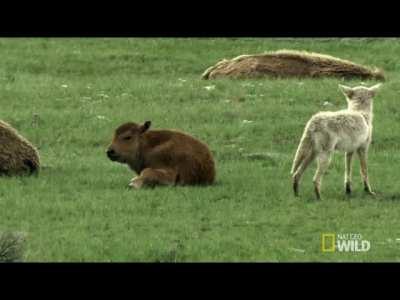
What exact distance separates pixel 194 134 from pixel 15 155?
424 cm

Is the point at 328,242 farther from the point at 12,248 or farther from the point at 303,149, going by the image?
the point at 12,248

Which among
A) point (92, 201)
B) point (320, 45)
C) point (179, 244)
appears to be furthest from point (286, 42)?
point (179, 244)

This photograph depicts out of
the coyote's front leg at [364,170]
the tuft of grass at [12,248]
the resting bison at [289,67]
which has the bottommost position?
the tuft of grass at [12,248]

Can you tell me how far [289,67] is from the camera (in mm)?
26250

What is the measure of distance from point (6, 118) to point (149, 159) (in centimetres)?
573

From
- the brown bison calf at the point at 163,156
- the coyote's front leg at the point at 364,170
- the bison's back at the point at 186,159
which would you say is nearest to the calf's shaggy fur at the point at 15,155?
the brown bison calf at the point at 163,156

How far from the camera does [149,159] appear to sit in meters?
17.0

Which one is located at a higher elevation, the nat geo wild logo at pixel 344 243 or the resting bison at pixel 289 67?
the resting bison at pixel 289 67

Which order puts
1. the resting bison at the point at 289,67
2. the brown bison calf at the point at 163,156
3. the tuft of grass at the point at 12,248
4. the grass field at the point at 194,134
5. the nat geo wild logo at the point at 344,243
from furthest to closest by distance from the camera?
the resting bison at the point at 289,67 → the brown bison calf at the point at 163,156 → the grass field at the point at 194,134 → the nat geo wild logo at the point at 344,243 → the tuft of grass at the point at 12,248

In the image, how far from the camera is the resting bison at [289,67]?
25.9m

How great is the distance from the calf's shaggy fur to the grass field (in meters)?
0.24

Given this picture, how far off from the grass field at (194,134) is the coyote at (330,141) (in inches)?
12.6

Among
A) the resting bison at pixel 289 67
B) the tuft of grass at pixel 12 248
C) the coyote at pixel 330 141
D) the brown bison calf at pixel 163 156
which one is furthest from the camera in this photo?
the resting bison at pixel 289 67

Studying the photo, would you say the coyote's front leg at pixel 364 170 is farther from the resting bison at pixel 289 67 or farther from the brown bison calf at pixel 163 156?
the resting bison at pixel 289 67
